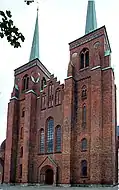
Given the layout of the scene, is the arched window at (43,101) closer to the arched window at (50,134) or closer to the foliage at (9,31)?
the arched window at (50,134)

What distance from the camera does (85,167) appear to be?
85.6 feet

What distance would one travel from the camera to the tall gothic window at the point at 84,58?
30.5 metres

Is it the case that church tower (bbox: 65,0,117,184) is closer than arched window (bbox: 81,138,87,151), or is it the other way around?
church tower (bbox: 65,0,117,184)

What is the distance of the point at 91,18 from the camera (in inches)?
1356

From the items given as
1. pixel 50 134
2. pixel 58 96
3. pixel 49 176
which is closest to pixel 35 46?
pixel 58 96

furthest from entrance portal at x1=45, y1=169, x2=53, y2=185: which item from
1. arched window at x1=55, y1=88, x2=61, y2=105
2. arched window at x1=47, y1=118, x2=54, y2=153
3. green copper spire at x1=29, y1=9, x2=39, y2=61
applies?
green copper spire at x1=29, y1=9, x2=39, y2=61

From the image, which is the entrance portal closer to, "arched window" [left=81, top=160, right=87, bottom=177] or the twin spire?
"arched window" [left=81, top=160, right=87, bottom=177]

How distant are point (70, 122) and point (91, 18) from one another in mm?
14754

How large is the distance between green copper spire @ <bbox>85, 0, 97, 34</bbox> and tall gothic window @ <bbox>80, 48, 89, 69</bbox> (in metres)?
3.16

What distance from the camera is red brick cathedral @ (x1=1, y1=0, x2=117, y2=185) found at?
2559cm

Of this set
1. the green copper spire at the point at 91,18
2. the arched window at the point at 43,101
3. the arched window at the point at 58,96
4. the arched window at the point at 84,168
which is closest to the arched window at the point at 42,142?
the arched window at the point at 43,101

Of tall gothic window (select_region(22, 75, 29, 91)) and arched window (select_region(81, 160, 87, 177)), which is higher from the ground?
tall gothic window (select_region(22, 75, 29, 91))

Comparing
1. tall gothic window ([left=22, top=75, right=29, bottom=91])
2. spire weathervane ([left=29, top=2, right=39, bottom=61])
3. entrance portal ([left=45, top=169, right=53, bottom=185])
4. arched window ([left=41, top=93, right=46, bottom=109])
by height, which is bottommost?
entrance portal ([left=45, top=169, right=53, bottom=185])

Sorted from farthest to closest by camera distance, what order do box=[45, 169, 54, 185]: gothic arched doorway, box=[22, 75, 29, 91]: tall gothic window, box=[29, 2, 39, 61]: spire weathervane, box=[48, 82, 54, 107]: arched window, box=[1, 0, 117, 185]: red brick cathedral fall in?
box=[29, 2, 39, 61]: spire weathervane < box=[22, 75, 29, 91]: tall gothic window < box=[48, 82, 54, 107]: arched window < box=[45, 169, 54, 185]: gothic arched doorway < box=[1, 0, 117, 185]: red brick cathedral
